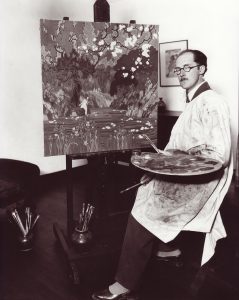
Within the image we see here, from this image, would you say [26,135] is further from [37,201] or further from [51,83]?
[51,83]

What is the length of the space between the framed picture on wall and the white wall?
0.10m

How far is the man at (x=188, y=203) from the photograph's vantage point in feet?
5.32

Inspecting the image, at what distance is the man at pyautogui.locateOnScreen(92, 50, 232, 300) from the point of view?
1.62 meters

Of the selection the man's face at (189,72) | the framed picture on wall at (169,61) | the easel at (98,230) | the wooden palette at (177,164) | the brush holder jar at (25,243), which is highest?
the framed picture on wall at (169,61)

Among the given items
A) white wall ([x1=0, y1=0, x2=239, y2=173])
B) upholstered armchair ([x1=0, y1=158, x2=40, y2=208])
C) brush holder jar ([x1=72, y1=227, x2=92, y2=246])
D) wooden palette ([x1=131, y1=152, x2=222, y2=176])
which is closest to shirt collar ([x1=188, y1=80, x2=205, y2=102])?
wooden palette ([x1=131, y1=152, x2=222, y2=176])

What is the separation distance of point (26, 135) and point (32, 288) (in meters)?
2.00

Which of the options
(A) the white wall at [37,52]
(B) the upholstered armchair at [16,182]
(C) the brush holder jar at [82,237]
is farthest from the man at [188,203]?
(A) the white wall at [37,52]

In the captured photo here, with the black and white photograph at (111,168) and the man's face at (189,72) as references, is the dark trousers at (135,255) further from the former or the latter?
the man's face at (189,72)

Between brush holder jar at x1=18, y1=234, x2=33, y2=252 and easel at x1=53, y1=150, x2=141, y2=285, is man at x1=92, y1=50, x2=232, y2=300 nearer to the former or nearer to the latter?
easel at x1=53, y1=150, x2=141, y2=285

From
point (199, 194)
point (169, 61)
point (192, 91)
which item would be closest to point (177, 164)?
point (199, 194)

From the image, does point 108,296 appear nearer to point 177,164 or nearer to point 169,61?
point 177,164

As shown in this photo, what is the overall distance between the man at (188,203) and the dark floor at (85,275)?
0.18 meters

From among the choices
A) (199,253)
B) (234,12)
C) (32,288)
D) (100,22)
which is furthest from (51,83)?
(234,12)

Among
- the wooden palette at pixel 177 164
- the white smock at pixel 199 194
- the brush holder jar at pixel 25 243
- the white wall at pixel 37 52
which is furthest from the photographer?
the white wall at pixel 37 52
